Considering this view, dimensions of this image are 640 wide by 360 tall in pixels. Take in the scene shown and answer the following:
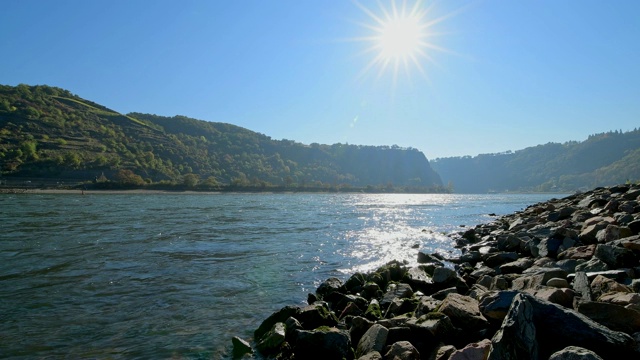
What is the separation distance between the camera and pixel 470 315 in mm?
5648

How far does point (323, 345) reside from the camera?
593 centimetres

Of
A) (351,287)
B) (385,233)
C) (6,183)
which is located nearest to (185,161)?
(6,183)

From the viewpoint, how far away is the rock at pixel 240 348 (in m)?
6.65

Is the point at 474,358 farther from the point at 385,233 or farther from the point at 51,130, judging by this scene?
the point at 51,130

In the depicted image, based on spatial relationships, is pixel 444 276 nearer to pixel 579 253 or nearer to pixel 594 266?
pixel 594 266

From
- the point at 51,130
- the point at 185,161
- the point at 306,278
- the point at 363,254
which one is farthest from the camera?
the point at 185,161

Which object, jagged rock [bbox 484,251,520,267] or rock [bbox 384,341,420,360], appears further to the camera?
jagged rock [bbox 484,251,520,267]

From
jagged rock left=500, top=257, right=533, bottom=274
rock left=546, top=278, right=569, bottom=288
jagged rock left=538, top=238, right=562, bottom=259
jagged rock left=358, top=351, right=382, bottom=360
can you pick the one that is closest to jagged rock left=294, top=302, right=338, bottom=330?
jagged rock left=358, top=351, right=382, bottom=360

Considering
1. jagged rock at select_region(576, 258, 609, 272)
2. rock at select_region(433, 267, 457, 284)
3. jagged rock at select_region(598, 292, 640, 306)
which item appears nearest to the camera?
jagged rock at select_region(598, 292, 640, 306)

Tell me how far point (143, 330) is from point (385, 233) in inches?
826

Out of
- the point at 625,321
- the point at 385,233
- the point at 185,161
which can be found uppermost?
the point at 185,161

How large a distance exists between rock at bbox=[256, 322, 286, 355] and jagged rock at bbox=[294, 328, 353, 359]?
604 millimetres

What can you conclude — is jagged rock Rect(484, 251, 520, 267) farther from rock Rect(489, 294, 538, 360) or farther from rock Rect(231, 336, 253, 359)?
rock Rect(231, 336, 253, 359)

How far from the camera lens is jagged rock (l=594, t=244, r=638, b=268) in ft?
25.6
